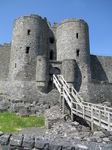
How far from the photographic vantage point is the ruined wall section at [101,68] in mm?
23578

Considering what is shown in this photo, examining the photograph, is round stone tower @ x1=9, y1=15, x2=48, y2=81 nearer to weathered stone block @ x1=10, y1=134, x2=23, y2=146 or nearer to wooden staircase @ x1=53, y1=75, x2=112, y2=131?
wooden staircase @ x1=53, y1=75, x2=112, y2=131

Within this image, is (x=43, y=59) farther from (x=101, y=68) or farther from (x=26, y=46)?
(x=101, y=68)

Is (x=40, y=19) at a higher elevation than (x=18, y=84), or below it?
higher

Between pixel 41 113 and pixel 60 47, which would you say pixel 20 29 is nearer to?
pixel 60 47

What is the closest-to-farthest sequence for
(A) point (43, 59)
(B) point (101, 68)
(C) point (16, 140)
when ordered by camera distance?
(C) point (16, 140)
(A) point (43, 59)
(B) point (101, 68)

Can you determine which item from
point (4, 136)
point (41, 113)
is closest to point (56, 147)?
point (4, 136)

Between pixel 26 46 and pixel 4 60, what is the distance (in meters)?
5.30

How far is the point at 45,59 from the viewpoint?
17688mm

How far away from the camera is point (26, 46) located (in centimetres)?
1888

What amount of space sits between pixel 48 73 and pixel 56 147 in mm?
13338

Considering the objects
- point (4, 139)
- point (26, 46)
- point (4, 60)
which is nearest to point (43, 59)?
point (26, 46)

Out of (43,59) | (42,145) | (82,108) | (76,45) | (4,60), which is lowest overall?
(42,145)

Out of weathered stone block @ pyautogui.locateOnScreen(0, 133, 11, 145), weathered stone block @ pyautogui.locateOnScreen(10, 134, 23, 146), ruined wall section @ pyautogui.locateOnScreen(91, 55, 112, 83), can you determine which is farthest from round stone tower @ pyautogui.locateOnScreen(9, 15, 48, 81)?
weathered stone block @ pyautogui.locateOnScreen(10, 134, 23, 146)

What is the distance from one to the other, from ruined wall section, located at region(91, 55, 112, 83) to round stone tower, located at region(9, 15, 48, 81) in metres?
9.22
